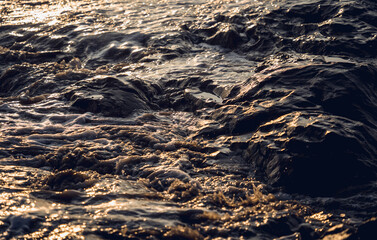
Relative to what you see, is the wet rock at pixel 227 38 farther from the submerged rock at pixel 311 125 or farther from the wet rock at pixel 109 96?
the submerged rock at pixel 311 125

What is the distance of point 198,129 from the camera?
5.51 meters

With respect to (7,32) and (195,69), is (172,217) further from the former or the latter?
(7,32)

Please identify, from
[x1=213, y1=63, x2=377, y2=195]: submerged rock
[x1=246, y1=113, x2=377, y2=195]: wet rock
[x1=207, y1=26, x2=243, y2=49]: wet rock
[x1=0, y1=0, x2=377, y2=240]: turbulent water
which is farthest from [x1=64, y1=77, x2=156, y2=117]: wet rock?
[x1=207, y1=26, x2=243, y2=49]: wet rock

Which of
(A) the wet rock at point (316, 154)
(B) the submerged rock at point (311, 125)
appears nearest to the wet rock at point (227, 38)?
(B) the submerged rock at point (311, 125)

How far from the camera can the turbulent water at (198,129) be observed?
369cm

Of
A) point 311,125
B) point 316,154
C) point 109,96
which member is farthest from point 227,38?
point 316,154

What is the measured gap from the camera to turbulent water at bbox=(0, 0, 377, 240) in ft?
12.1

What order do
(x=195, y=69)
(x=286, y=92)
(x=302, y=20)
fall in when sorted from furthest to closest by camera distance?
(x=302, y=20), (x=195, y=69), (x=286, y=92)

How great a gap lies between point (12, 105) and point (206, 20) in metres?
4.52

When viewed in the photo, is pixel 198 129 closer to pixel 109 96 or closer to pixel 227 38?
pixel 109 96

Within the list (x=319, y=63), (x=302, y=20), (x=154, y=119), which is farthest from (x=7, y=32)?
(x=319, y=63)

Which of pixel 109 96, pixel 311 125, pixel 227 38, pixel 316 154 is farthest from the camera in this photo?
pixel 227 38

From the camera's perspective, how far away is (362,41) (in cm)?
741

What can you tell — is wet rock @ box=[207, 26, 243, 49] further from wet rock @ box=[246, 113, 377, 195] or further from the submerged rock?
wet rock @ box=[246, 113, 377, 195]
